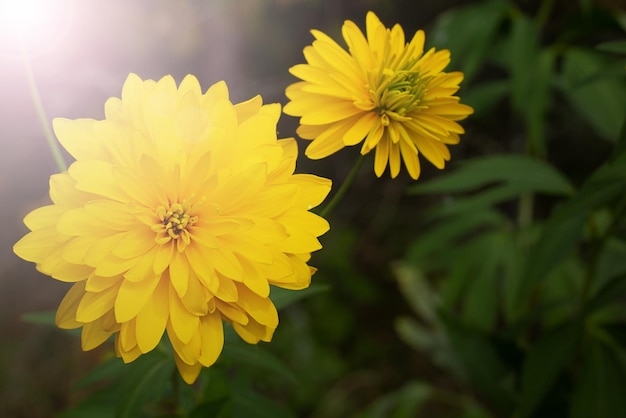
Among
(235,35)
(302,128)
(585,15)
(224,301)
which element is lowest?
(224,301)

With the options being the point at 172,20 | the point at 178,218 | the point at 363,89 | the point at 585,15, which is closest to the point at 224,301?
the point at 178,218

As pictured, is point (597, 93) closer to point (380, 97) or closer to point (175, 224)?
point (380, 97)

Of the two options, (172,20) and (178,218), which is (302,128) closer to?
(178,218)

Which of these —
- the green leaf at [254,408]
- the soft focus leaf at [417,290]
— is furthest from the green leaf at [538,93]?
the green leaf at [254,408]

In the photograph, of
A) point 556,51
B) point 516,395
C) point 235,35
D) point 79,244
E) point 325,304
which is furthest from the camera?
point 325,304

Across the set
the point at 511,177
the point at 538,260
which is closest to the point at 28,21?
the point at 538,260
